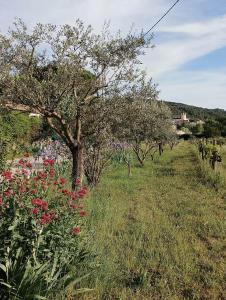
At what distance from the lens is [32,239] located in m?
5.19

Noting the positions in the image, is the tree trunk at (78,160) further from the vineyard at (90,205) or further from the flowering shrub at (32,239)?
the flowering shrub at (32,239)

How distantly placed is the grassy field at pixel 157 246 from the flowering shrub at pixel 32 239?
706 mm

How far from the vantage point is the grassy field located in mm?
6246

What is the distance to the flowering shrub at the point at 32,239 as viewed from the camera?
16.5 ft

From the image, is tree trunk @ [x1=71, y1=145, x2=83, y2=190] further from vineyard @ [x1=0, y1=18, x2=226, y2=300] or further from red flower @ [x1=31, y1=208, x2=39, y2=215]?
red flower @ [x1=31, y1=208, x2=39, y2=215]

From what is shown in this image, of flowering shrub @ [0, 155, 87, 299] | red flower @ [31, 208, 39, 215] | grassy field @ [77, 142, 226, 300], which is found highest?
red flower @ [31, 208, 39, 215]

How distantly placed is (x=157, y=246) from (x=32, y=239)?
3.76m

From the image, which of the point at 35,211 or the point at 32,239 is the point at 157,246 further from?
the point at 35,211

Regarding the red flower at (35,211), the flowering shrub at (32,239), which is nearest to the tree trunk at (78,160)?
the flowering shrub at (32,239)

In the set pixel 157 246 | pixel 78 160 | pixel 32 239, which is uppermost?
pixel 78 160

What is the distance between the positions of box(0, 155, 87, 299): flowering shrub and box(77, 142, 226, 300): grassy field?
706 mm

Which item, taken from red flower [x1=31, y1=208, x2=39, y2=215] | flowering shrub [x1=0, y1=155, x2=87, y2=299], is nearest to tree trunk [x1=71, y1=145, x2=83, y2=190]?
flowering shrub [x1=0, y1=155, x2=87, y2=299]

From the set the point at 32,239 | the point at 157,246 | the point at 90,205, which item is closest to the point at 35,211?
the point at 32,239

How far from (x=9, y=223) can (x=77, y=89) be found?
711 cm
